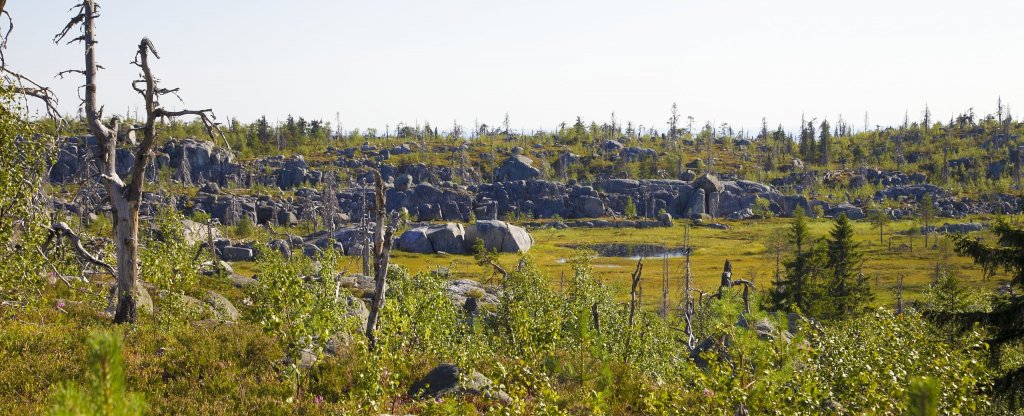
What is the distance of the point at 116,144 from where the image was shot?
15.7 meters

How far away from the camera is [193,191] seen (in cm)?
14112

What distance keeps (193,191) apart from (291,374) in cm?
15019

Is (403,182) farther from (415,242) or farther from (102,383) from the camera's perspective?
(102,383)

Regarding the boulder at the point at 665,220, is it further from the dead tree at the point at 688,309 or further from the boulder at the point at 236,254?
the dead tree at the point at 688,309

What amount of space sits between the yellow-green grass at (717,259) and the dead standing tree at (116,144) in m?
43.2

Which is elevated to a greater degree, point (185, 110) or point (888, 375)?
point (185, 110)

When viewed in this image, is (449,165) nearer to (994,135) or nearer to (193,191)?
(193,191)

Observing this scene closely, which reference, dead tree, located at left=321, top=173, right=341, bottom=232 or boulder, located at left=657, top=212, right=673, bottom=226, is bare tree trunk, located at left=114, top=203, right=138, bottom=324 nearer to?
dead tree, located at left=321, top=173, right=341, bottom=232

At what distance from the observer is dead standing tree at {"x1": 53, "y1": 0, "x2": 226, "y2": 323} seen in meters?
14.8

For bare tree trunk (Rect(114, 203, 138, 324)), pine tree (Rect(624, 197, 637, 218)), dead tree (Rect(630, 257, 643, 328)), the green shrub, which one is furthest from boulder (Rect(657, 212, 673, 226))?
the green shrub

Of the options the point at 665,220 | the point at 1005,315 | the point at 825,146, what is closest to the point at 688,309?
the point at 1005,315

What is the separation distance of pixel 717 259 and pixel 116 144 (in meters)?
94.1

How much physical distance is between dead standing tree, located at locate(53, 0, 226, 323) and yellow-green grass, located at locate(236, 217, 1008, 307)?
43.2 m

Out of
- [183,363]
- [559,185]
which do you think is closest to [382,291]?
[183,363]
